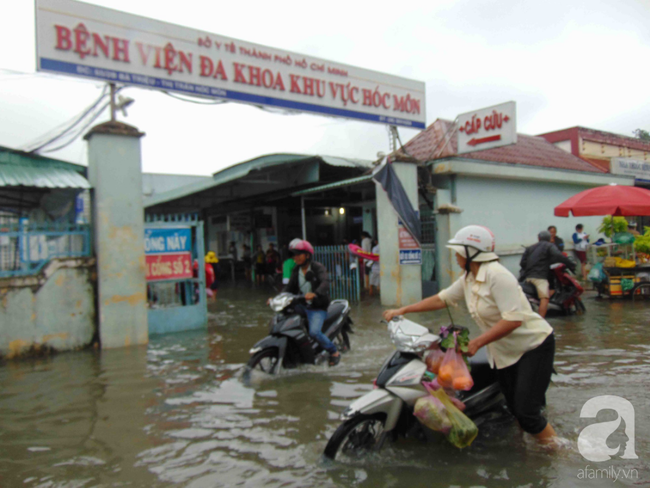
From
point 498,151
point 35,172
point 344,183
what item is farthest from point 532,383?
point 498,151

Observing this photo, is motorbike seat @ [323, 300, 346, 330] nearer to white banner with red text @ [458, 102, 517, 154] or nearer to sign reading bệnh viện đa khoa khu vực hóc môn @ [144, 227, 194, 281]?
sign reading bệnh viện đa khoa khu vực hóc môn @ [144, 227, 194, 281]

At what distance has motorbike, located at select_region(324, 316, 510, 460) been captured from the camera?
10.5 ft

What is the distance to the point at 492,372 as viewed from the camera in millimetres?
3615

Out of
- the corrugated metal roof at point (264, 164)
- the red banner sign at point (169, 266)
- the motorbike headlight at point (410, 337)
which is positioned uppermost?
the corrugated metal roof at point (264, 164)

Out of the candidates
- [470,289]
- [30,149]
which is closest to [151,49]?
[30,149]

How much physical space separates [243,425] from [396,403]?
1.55 meters

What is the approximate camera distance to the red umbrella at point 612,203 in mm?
10094

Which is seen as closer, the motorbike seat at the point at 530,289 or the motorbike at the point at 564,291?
the motorbike seat at the point at 530,289

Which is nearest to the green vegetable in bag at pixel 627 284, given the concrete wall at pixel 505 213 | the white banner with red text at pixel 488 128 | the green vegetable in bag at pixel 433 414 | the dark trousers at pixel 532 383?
the concrete wall at pixel 505 213

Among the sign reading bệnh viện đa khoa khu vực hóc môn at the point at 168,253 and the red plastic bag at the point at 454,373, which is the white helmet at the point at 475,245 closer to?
the red plastic bag at the point at 454,373

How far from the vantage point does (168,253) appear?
8.55 meters

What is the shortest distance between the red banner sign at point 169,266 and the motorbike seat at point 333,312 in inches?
137

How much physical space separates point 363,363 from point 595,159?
67.5 feet

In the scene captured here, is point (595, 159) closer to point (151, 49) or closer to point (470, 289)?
point (151, 49)
